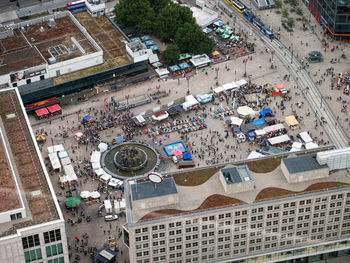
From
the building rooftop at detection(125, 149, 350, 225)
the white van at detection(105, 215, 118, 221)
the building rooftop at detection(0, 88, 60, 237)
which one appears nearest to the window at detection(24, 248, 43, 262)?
the building rooftop at detection(0, 88, 60, 237)

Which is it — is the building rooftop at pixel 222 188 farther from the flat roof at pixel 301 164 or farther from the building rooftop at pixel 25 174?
the building rooftop at pixel 25 174

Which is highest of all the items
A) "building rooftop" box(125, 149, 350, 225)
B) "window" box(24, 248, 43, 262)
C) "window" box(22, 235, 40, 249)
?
"building rooftop" box(125, 149, 350, 225)

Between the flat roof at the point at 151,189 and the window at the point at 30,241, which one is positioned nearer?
the window at the point at 30,241

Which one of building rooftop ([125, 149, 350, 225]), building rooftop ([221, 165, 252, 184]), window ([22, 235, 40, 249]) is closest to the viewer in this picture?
window ([22, 235, 40, 249])

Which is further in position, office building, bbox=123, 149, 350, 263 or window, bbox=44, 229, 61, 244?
office building, bbox=123, 149, 350, 263

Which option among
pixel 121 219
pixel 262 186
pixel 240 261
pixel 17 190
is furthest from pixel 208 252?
pixel 17 190

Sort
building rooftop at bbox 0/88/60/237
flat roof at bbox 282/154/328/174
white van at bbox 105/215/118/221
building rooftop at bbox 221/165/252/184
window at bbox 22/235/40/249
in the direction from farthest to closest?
white van at bbox 105/215/118/221, flat roof at bbox 282/154/328/174, building rooftop at bbox 221/165/252/184, building rooftop at bbox 0/88/60/237, window at bbox 22/235/40/249

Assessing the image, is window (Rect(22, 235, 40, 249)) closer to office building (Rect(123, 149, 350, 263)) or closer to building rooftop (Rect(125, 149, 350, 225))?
office building (Rect(123, 149, 350, 263))

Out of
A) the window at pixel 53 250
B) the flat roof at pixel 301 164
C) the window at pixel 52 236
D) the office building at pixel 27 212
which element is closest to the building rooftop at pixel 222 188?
the flat roof at pixel 301 164
